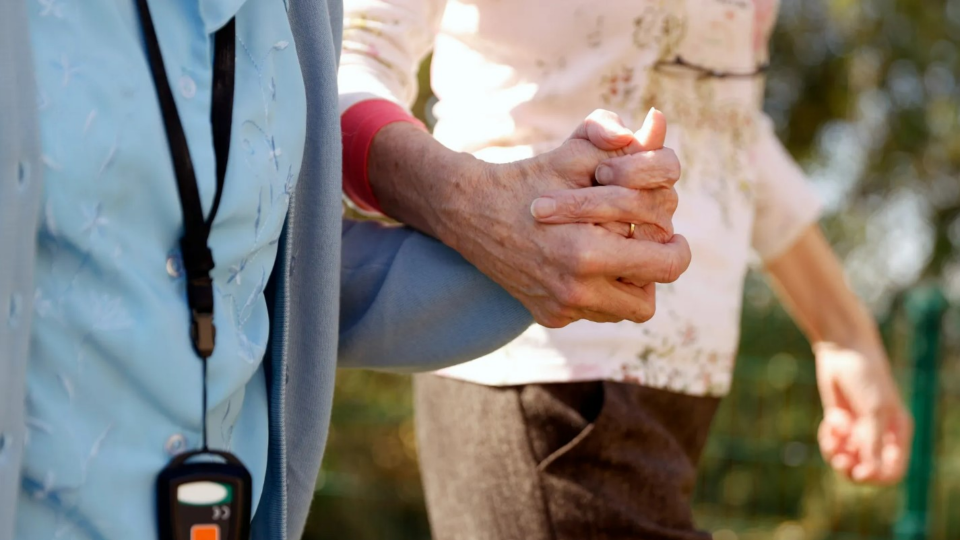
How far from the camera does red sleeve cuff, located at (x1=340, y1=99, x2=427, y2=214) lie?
1.20 metres

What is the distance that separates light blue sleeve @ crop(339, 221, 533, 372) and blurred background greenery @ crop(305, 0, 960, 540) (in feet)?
11.5

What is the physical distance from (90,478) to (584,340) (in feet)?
2.40

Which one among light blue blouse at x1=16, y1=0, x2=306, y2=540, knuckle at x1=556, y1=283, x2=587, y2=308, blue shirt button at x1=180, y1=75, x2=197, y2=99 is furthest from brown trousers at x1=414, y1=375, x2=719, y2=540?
blue shirt button at x1=180, y1=75, x2=197, y2=99

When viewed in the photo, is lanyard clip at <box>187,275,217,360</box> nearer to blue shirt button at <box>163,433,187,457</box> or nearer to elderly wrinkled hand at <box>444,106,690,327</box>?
blue shirt button at <box>163,433,187,457</box>

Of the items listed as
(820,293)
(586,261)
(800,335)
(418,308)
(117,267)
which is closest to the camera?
(117,267)

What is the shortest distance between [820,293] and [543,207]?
1.15m

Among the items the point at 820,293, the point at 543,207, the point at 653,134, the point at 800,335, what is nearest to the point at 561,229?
the point at 543,207

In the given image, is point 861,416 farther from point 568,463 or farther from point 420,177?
point 420,177

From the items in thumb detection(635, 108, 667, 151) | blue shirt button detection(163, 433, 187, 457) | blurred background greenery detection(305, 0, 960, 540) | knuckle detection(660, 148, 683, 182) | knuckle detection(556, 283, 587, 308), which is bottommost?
blurred background greenery detection(305, 0, 960, 540)

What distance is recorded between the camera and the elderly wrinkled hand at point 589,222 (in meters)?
0.99

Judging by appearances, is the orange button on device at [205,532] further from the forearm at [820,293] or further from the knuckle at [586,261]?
the forearm at [820,293]

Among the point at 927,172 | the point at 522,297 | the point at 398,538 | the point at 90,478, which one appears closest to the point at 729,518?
the point at 398,538

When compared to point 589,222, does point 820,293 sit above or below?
below

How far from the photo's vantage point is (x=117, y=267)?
0.79 meters
